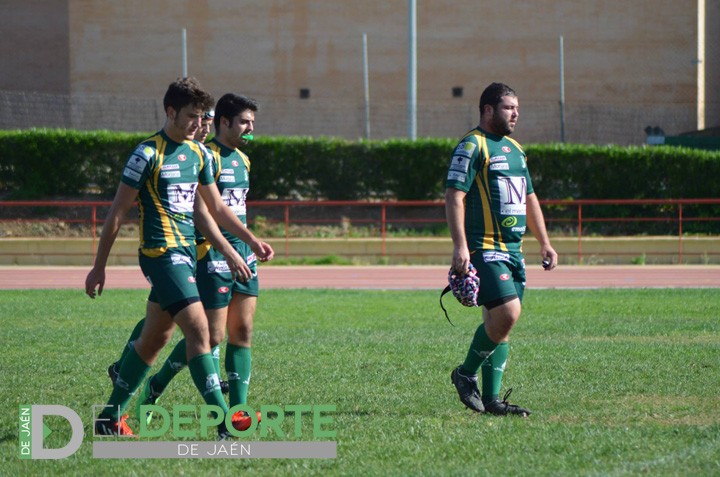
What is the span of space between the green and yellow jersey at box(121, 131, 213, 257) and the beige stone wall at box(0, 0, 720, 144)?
29511mm

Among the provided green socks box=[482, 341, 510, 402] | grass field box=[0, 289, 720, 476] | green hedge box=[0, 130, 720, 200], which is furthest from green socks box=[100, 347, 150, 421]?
green hedge box=[0, 130, 720, 200]

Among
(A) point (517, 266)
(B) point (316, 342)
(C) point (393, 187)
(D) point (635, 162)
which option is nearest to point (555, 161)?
(D) point (635, 162)

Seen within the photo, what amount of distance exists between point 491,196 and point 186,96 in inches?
86.8

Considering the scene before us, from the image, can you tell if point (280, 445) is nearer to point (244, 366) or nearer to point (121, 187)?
point (244, 366)

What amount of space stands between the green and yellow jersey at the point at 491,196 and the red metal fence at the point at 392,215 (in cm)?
1717

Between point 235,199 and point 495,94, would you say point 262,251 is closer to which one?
point 235,199

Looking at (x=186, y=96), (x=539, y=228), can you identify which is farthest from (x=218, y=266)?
(x=539, y=228)

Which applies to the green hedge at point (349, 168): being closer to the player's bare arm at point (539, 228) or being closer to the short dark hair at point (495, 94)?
the player's bare arm at point (539, 228)

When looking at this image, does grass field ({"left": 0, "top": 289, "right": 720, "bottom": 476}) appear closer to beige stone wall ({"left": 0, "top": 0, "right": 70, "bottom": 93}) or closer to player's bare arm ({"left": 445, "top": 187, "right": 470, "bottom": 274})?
player's bare arm ({"left": 445, "top": 187, "right": 470, "bottom": 274})

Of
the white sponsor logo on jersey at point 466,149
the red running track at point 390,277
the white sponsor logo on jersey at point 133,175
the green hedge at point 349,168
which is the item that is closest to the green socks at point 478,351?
the white sponsor logo on jersey at point 466,149

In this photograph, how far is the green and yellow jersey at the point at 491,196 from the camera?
7.36 m

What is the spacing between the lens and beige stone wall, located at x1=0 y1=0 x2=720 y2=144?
36906 millimetres

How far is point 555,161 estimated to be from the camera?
27531 mm

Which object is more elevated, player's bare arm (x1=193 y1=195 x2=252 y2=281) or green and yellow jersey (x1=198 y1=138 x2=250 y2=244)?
green and yellow jersey (x1=198 y1=138 x2=250 y2=244)
